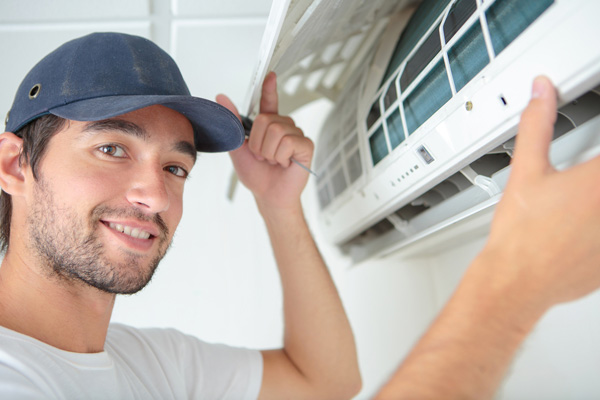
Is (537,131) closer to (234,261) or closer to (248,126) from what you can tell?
(248,126)

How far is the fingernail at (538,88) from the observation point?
0.62 meters

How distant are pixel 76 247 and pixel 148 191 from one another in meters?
0.18

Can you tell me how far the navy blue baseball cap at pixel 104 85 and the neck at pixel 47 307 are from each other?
0.34 m

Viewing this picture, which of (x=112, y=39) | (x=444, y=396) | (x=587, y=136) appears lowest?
(x=444, y=396)

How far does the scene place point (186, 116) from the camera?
116 centimetres

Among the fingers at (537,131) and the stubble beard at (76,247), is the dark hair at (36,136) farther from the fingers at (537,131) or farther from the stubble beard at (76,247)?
the fingers at (537,131)

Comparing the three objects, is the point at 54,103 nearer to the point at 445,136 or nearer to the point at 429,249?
the point at 445,136

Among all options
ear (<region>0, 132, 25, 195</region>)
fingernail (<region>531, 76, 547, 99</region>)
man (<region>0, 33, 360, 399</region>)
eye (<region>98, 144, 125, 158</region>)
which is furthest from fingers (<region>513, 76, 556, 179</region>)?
ear (<region>0, 132, 25, 195</region>)

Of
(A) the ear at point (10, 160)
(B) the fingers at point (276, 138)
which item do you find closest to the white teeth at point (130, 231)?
(A) the ear at point (10, 160)

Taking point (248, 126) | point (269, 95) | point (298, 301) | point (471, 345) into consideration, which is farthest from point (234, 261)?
point (471, 345)

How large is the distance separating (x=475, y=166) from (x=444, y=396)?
534mm

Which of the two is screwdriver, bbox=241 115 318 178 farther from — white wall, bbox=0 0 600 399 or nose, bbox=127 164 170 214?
nose, bbox=127 164 170 214

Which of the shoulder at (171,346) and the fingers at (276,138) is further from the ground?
the fingers at (276,138)

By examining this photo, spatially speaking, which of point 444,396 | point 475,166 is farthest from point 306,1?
point 444,396
